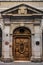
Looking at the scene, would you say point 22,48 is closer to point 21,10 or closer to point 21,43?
point 21,43

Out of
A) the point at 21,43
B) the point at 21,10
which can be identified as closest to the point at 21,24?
the point at 21,10

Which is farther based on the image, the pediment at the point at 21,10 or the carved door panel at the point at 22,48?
the carved door panel at the point at 22,48

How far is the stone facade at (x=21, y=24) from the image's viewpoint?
106ft

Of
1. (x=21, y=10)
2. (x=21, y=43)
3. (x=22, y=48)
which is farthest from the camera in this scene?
(x=22, y=48)

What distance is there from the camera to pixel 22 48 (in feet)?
109

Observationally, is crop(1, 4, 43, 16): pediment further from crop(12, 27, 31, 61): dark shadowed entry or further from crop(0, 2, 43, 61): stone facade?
crop(12, 27, 31, 61): dark shadowed entry

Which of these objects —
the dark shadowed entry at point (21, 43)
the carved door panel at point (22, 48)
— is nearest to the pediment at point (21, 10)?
the dark shadowed entry at point (21, 43)

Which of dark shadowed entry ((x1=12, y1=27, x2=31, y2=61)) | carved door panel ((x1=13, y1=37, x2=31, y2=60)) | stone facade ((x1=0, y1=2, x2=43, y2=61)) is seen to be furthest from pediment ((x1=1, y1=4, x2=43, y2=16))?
carved door panel ((x1=13, y1=37, x2=31, y2=60))

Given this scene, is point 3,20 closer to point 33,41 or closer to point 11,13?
point 11,13

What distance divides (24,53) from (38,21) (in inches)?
133

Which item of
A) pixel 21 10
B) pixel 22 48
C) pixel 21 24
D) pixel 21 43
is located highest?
pixel 21 10

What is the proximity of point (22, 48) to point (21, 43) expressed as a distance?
508 mm

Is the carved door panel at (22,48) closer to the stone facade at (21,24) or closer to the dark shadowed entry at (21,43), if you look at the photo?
the dark shadowed entry at (21,43)

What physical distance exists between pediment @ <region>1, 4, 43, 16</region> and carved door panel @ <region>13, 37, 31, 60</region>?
2.46 m
